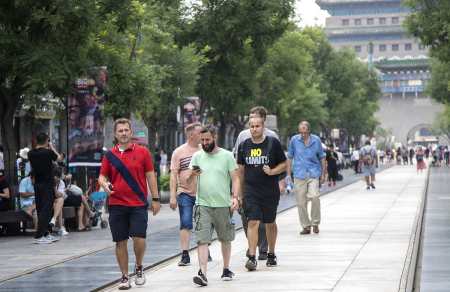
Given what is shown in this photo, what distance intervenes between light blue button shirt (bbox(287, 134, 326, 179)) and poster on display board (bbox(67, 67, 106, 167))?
495 cm

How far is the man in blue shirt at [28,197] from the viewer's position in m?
12.1

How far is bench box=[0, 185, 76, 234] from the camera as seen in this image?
12031 millimetres

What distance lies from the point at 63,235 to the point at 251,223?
5619 mm

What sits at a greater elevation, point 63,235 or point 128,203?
point 128,203

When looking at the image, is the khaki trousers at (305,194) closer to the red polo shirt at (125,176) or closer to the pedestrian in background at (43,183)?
the pedestrian in background at (43,183)

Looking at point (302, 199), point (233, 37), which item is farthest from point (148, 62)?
point (302, 199)

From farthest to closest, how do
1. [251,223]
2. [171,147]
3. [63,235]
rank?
[171,147]
[63,235]
[251,223]

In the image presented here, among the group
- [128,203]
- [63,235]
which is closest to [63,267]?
[128,203]

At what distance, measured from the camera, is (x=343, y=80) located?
52750 millimetres

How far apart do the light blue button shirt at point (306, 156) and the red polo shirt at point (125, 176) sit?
4977mm

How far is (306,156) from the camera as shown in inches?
451

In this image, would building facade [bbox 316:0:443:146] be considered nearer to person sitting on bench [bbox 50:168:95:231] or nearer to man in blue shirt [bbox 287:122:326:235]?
person sitting on bench [bbox 50:168:95:231]

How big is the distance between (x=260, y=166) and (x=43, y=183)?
16.0 feet

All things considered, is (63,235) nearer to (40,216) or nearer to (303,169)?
(40,216)
